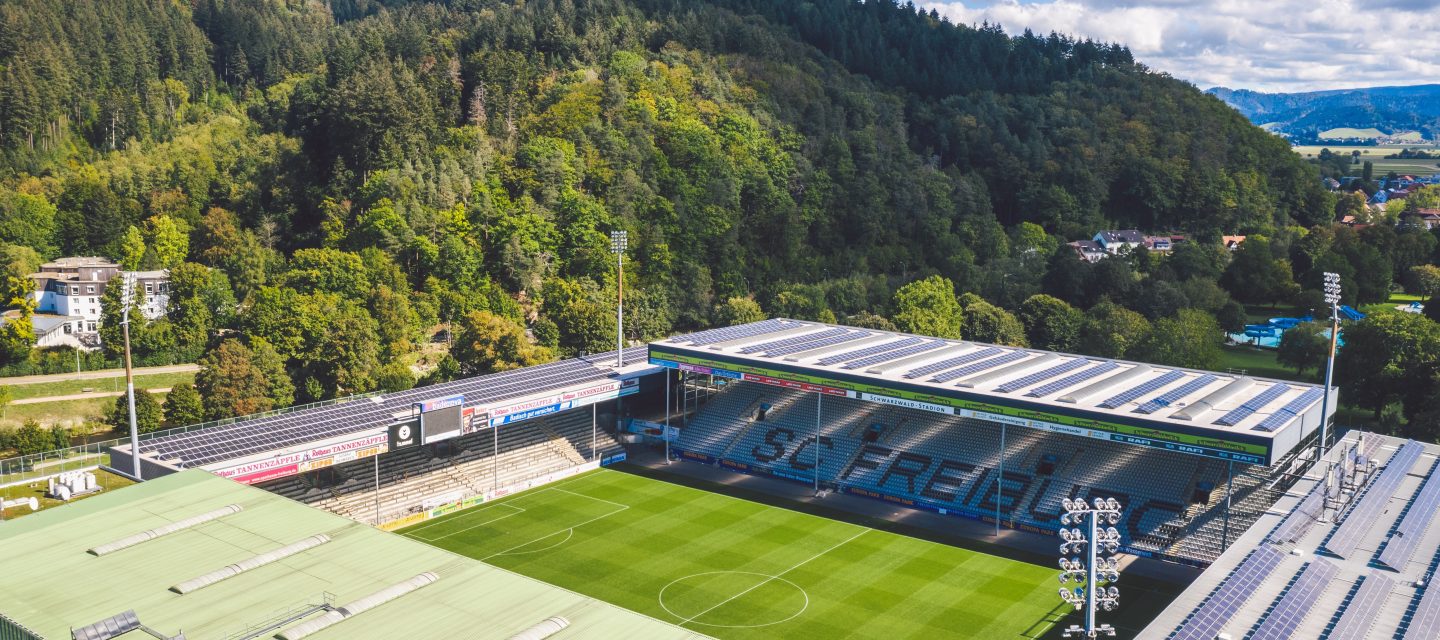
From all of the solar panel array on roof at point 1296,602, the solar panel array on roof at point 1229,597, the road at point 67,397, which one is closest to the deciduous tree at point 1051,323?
the solar panel array on roof at point 1229,597

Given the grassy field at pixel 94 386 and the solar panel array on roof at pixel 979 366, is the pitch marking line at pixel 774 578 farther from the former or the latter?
the grassy field at pixel 94 386

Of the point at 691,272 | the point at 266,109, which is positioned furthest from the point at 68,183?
the point at 691,272

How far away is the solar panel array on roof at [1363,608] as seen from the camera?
2952 cm

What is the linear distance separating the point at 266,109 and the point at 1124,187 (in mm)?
108733

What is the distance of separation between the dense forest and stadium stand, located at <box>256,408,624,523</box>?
9890mm

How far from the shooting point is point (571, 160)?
9831 cm

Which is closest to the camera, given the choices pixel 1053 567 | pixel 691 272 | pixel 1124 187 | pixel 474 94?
pixel 1053 567

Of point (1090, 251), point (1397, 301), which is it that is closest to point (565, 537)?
point (1090, 251)

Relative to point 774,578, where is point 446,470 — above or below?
above

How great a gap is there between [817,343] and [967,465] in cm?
1351

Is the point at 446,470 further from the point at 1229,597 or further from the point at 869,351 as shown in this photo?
the point at 1229,597

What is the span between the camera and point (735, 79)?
421 ft

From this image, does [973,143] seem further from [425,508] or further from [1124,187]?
[425,508]

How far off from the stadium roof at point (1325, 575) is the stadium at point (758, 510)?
0.12 m
